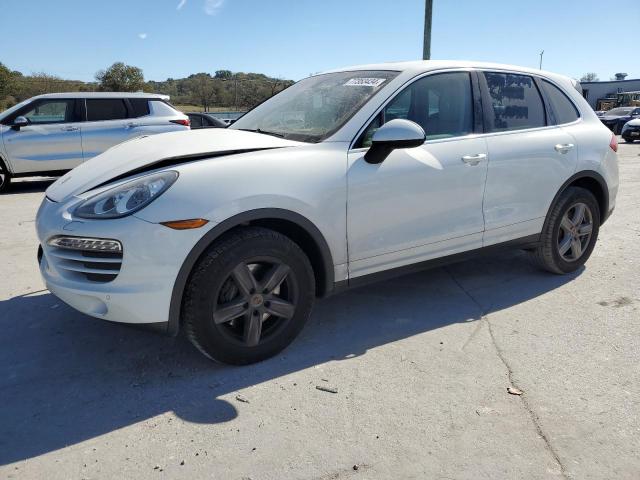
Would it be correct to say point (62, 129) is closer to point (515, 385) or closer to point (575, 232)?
point (575, 232)

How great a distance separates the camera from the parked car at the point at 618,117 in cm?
2427

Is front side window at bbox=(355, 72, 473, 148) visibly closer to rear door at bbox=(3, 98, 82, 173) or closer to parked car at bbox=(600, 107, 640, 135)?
rear door at bbox=(3, 98, 82, 173)

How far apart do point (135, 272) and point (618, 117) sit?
2690cm

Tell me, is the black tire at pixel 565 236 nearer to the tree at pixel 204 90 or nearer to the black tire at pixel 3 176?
the black tire at pixel 3 176

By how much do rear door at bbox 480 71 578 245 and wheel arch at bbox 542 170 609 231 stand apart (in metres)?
0.06

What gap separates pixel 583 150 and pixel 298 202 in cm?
273

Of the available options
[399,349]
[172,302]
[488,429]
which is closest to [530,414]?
[488,429]

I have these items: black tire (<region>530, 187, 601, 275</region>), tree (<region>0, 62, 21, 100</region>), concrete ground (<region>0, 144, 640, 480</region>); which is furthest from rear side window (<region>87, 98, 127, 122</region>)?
tree (<region>0, 62, 21, 100</region>)

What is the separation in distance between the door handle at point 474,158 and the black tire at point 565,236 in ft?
3.20

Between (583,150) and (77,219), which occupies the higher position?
(583,150)

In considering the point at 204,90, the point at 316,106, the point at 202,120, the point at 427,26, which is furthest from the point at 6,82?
the point at 316,106

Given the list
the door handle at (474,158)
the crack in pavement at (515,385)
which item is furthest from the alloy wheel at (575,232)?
the door handle at (474,158)

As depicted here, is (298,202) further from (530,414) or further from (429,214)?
(530,414)

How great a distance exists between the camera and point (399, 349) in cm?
330
